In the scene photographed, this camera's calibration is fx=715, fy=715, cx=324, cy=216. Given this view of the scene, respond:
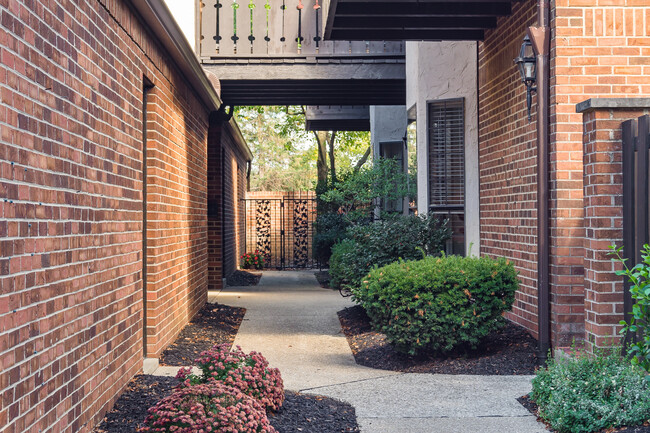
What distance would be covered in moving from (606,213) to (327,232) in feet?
43.1

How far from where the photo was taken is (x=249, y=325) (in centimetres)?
977

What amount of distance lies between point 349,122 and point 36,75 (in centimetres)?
1787

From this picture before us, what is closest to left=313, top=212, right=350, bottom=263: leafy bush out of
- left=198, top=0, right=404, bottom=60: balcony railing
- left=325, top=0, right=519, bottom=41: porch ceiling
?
left=198, top=0, right=404, bottom=60: balcony railing

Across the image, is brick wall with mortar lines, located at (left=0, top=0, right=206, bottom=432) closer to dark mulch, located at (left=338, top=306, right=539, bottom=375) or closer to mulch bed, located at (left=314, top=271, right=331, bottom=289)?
dark mulch, located at (left=338, top=306, right=539, bottom=375)

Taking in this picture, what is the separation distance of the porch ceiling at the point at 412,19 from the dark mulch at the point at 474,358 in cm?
361

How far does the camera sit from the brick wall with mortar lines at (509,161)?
24.3 ft

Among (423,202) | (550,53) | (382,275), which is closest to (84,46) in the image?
(382,275)

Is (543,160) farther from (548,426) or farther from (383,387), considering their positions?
(548,426)

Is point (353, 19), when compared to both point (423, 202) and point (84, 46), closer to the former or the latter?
point (423, 202)

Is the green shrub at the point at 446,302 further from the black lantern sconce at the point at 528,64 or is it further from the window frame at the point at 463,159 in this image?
the window frame at the point at 463,159

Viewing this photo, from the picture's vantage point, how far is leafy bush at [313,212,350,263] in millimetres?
18203

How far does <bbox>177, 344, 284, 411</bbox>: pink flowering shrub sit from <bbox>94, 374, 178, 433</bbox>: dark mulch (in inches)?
15.6

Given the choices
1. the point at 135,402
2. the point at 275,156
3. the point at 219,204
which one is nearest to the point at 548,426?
the point at 135,402

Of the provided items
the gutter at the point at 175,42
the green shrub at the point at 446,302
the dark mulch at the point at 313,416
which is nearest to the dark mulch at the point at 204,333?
the dark mulch at the point at 313,416
